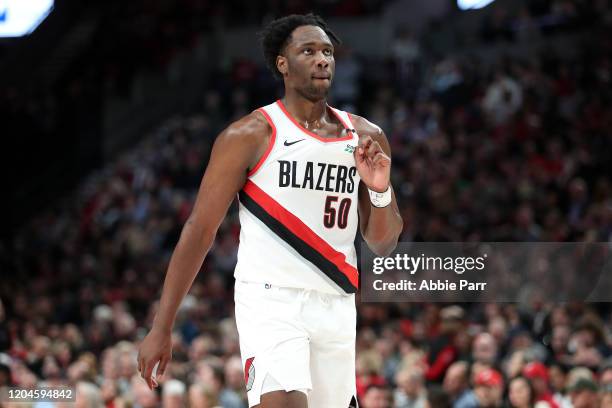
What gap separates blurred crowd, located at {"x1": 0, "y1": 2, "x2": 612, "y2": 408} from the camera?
8.59m

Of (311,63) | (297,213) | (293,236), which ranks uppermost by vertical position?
(311,63)

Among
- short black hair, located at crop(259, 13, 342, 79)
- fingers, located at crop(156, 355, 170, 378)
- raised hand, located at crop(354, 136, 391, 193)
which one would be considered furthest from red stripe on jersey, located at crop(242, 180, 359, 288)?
fingers, located at crop(156, 355, 170, 378)

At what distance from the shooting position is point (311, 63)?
5.06 meters

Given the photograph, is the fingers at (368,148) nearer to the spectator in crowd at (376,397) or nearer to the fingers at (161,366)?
the fingers at (161,366)

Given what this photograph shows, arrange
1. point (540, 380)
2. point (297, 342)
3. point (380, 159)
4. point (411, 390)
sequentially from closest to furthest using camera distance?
point (297, 342), point (380, 159), point (540, 380), point (411, 390)

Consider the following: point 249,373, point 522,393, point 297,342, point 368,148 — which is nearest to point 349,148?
point 368,148

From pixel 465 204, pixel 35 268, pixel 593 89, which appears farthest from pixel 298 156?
pixel 35 268

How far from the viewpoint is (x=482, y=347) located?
899 cm

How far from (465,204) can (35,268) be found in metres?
7.40

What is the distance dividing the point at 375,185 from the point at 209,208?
757 millimetres

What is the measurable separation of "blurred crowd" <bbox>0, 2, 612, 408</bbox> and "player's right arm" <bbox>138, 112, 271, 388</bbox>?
12.2 ft

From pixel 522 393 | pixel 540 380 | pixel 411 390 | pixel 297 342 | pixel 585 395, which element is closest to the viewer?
pixel 297 342

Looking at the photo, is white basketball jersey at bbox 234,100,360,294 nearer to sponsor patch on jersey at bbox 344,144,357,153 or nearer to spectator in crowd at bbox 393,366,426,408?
sponsor patch on jersey at bbox 344,144,357,153

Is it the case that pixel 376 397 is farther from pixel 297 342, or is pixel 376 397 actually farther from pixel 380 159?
pixel 380 159
